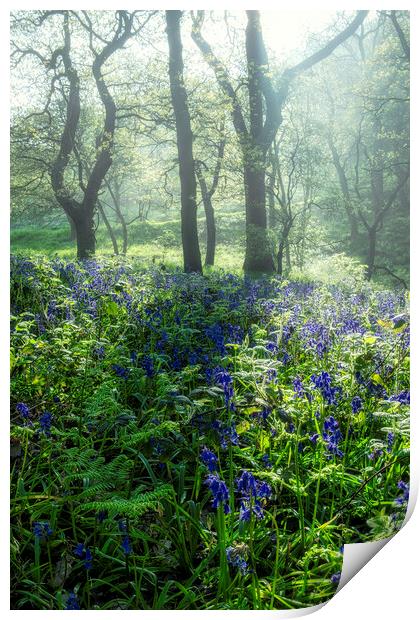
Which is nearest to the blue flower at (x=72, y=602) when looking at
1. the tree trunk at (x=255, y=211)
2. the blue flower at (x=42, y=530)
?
the blue flower at (x=42, y=530)

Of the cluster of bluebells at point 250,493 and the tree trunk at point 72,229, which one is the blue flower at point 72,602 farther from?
the tree trunk at point 72,229

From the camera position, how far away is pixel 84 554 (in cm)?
146

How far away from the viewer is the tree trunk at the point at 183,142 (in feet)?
7.48

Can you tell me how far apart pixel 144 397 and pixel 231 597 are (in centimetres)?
78

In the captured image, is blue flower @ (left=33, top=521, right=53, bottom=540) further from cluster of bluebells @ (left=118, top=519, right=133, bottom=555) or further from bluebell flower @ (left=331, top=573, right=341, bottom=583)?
bluebell flower @ (left=331, top=573, right=341, bottom=583)

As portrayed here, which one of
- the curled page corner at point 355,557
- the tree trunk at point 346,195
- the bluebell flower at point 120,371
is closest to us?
the curled page corner at point 355,557

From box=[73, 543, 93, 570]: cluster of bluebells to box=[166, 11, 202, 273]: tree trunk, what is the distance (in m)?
1.51

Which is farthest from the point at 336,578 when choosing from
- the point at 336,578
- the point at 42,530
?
the point at 42,530

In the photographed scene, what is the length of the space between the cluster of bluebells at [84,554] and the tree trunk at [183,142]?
1.51 meters

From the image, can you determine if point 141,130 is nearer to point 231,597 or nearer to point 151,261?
point 151,261

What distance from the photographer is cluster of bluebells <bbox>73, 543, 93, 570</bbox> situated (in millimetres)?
1384

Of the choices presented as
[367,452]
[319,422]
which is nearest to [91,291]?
[319,422]

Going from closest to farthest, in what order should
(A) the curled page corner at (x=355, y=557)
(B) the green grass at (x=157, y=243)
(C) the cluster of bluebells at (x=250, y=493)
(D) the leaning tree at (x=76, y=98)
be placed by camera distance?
(C) the cluster of bluebells at (x=250, y=493) → (A) the curled page corner at (x=355, y=557) → (D) the leaning tree at (x=76, y=98) → (B) the green grass at (x=157, y=243)

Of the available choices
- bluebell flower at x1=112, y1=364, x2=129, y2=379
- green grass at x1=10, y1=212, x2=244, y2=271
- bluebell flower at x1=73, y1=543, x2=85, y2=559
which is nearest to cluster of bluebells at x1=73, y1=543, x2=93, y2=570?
bluebell flower at x1=73, y1=543, x2=85, y2=559
